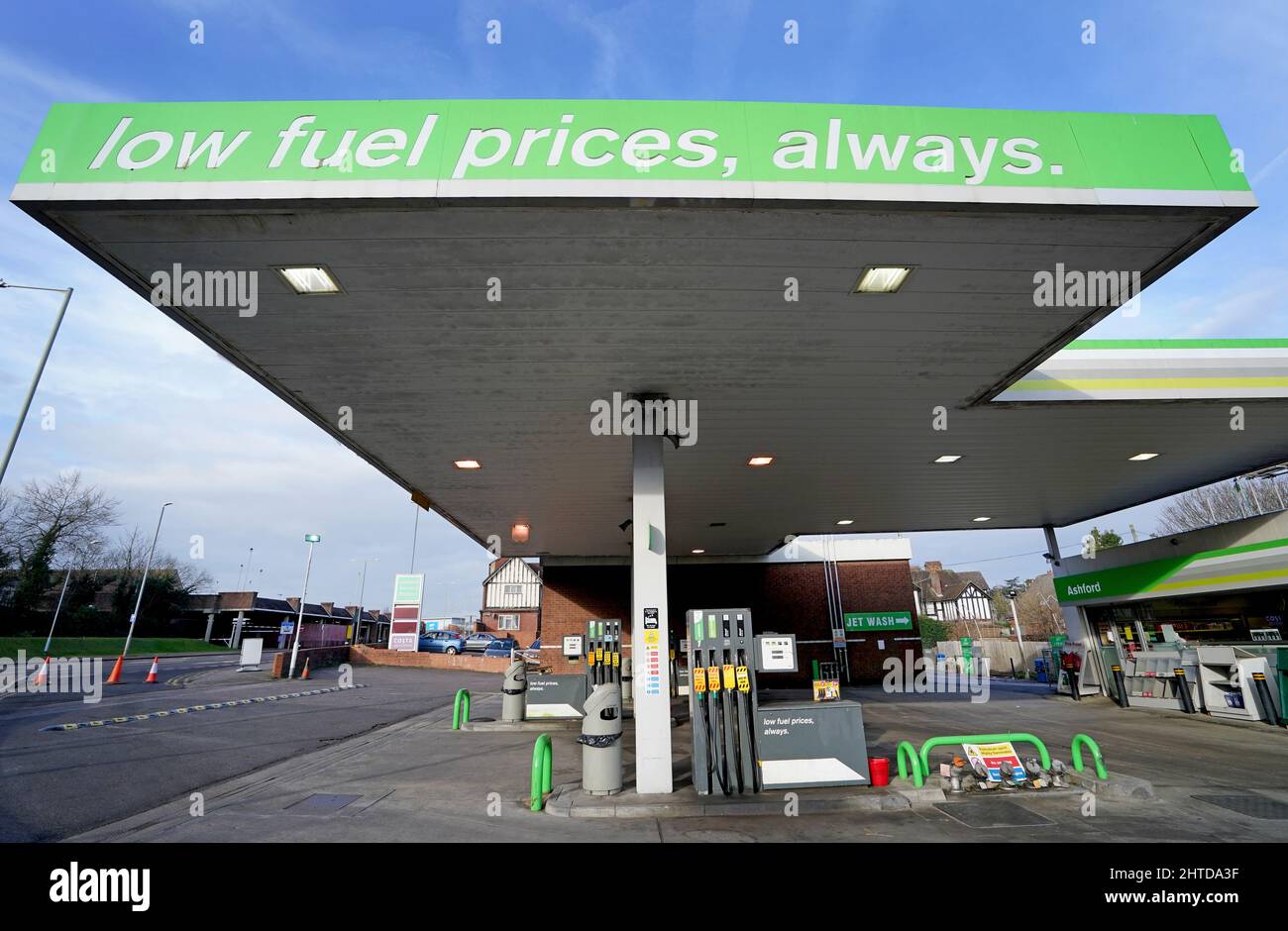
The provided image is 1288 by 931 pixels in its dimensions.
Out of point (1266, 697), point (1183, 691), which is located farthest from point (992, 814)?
point (1183, 691)

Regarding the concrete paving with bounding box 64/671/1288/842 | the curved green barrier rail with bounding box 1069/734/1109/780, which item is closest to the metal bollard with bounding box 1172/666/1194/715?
the concrete paving with bounding box 64/671/1288/842

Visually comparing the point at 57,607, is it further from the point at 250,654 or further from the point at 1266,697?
the point at 1266,697

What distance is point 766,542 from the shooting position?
20.8 meters

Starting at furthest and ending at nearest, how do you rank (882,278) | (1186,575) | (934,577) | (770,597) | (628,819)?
(934,577) < (770,597) < (1186,575) < (628,819) < (882,278)

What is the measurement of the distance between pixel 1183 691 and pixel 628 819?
16009 millimetres

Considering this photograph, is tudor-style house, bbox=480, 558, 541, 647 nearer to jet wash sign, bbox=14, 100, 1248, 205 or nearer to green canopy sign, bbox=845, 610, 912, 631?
green canopy sign, bbox=845, 610, 912, 631

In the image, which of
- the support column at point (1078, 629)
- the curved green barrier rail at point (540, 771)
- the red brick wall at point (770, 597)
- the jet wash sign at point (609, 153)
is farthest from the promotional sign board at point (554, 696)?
the support column at point (1078, 629)

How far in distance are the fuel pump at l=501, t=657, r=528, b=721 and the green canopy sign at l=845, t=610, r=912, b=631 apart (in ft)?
46.4

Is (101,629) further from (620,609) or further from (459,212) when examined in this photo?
(459,212)

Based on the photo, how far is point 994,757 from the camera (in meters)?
7.14

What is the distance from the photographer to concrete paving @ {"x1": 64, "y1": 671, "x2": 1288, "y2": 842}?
559 cm

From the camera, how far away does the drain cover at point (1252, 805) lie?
242 inches
